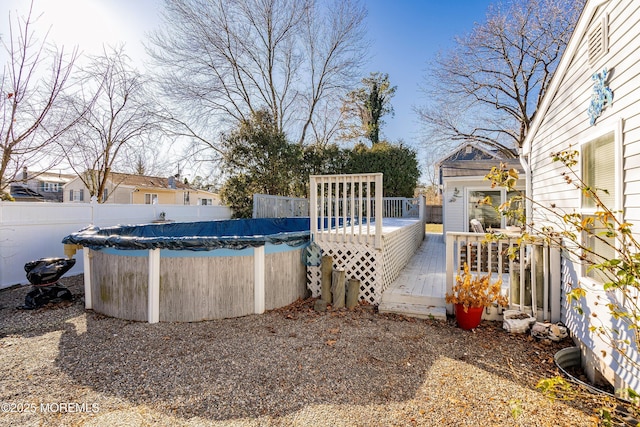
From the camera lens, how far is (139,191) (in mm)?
19016

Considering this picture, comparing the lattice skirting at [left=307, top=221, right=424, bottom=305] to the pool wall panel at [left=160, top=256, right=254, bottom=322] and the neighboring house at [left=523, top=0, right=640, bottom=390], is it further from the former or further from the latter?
the neighboring house at [left=523, top=0, right=640, bottom=390]

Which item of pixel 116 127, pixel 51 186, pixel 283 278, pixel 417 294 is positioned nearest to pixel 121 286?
pixel 283 278

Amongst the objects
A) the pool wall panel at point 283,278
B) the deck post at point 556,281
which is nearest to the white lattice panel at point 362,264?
the pool wall panel at point 283,278

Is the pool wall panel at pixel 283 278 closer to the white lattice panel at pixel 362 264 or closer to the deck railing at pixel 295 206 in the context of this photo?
Answer: the white lattice panel at pixel 362 264

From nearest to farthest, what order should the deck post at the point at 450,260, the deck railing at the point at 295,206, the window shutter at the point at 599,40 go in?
1. the window shutter at the point at 599,40
2. the deck post at the point at 450,260
3. the deck railing at the point at 295,206

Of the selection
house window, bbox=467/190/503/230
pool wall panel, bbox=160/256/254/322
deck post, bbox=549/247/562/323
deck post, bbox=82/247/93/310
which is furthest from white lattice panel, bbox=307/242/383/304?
house window, bbox=467/190/503/230

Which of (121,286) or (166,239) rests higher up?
(166,239)

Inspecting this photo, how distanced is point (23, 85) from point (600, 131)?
684cm

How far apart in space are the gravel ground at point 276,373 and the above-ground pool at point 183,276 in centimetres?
21

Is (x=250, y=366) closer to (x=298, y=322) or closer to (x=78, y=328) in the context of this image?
(x=298, y=322)

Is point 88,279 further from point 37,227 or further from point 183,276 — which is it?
point 37,227

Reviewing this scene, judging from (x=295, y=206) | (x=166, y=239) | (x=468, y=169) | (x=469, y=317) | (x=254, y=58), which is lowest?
(x=469, y=317)

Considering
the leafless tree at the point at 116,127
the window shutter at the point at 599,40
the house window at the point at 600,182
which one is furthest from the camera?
the leafless tree at the point at 116,127

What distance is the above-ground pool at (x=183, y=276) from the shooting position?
3645 millimetres
